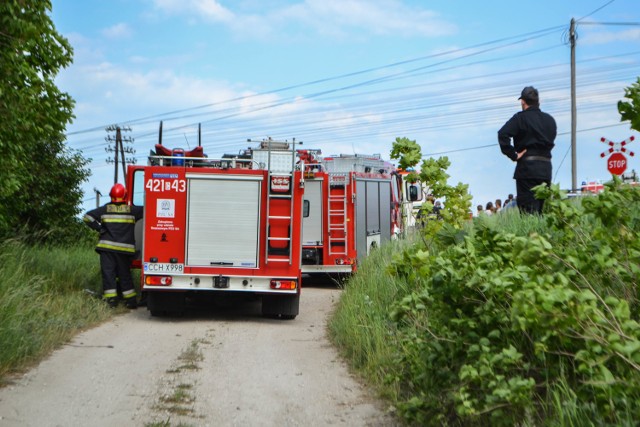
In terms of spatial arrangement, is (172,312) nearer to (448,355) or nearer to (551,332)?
(448,355)

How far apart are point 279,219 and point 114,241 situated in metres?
2.92

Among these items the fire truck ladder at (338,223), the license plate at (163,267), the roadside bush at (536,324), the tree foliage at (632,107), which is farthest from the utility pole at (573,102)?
the tree foliage at (632,107)

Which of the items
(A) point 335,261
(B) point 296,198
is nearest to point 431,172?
(B) point 296,198

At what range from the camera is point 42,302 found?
409 inches

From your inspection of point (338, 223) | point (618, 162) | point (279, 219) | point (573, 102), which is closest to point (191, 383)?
point (279, 219)

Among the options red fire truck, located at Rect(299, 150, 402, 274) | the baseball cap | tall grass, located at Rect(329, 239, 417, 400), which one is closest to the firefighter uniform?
tall grass, located at Rect(329, 239, 417, 400)

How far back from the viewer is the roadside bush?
379cm

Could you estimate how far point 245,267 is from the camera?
39.0 ft

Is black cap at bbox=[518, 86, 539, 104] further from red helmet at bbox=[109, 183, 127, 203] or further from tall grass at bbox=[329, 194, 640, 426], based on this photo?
red helmet at bbox=[109, 183, 127, 203]

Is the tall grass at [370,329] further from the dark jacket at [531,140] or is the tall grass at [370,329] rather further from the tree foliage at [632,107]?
the tree foliage at [632,107]

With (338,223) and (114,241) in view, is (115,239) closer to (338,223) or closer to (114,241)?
(114,241)

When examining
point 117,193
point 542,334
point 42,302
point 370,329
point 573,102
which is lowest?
point 370,329

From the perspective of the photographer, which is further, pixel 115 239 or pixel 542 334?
pixel 115 239

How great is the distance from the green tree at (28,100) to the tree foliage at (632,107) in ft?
24.0
